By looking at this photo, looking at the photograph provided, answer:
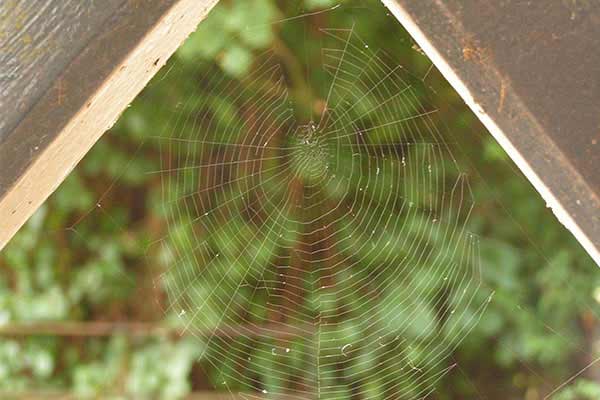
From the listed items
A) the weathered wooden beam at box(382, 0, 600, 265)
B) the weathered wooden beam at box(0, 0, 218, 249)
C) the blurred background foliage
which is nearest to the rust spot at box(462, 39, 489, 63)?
the weathered wooden beam at box(382, 0, 600, 265)

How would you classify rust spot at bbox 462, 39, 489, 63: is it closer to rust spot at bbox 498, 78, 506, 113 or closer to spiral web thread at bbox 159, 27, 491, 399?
rust spot at bbox 498, 78, 506, 113

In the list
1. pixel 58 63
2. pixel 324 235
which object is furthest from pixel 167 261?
pixel 58 63

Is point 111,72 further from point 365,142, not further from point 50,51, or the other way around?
point 365,142

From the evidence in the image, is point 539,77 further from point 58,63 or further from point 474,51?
point 58,63

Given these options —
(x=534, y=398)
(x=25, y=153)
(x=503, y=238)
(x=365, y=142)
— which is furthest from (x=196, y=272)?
(x=25, y=153)

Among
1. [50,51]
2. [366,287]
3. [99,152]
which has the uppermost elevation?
[99,152]

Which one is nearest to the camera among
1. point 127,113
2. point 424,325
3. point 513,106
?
point 513,106

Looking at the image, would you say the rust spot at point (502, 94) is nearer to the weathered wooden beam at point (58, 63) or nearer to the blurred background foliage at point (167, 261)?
the weathered wooden beam at point (58, 63)
